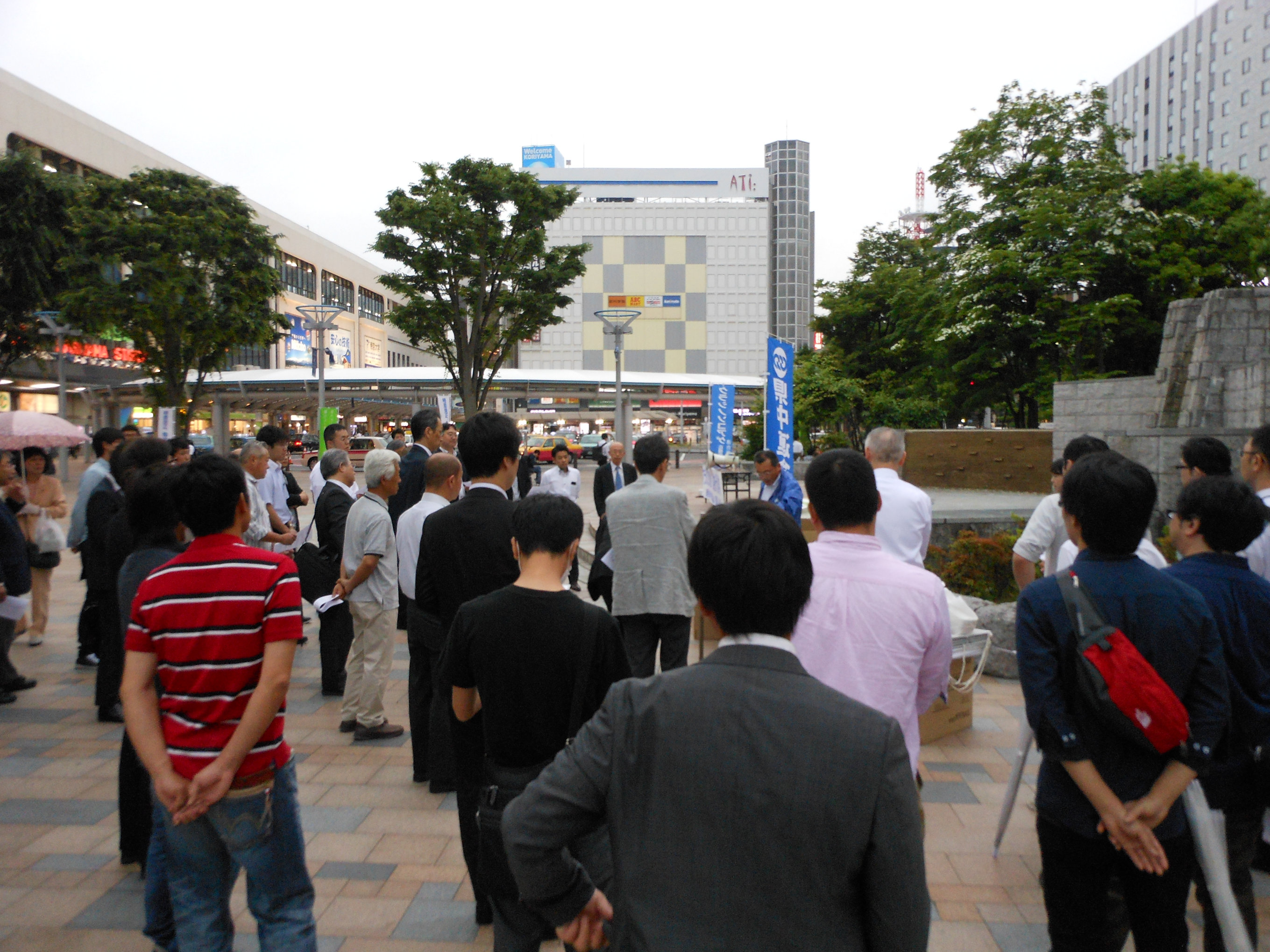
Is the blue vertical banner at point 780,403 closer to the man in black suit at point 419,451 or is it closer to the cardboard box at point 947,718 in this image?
the man in black suit at point 419,451

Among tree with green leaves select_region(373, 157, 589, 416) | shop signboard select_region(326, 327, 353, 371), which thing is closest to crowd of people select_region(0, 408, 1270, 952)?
tree with green leaves select_region(373, 157, 589, 416)

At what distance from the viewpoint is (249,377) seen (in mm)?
44125

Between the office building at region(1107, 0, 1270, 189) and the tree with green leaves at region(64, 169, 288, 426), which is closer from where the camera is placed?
the tree with green leaves at region(64, 169, 288, 426)

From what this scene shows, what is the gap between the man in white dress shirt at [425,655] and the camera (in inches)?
165

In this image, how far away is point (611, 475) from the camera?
9.78 m

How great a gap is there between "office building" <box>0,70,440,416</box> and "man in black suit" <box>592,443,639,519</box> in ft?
44.6

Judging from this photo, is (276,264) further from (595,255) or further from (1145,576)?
(1145,576)

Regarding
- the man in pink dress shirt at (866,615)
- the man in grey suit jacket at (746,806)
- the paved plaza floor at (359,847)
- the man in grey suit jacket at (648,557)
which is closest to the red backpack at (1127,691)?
the man in pink dress shirt at (866,615)

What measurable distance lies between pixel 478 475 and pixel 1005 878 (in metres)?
2.73

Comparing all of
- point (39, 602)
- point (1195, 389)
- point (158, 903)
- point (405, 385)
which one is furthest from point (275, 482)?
point (405, 385)

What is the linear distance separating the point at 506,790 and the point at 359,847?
1.88 meters

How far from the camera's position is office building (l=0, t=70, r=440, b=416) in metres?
35.9

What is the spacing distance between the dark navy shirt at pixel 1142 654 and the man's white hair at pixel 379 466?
3.85 metres

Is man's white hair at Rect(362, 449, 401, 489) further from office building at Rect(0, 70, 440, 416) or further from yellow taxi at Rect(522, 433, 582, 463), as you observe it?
yellow taxi at Rect(522, 433, 582, 463)
